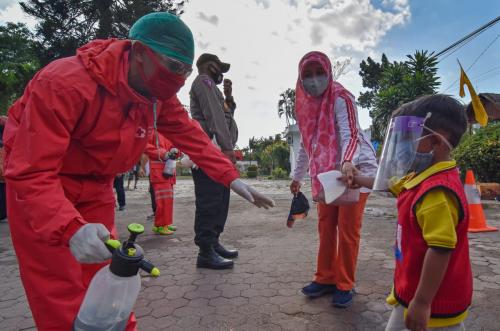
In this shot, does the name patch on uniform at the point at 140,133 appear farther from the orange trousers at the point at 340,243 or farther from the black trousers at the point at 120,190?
the black trousers at the point at 120,190

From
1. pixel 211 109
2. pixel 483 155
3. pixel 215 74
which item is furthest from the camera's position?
pixel 483 155

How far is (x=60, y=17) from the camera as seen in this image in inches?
674

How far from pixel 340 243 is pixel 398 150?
4.11ft

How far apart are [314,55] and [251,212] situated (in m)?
5.40

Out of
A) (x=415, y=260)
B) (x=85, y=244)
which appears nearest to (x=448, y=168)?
(x=415, y=260)

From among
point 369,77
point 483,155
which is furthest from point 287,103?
point 483,155

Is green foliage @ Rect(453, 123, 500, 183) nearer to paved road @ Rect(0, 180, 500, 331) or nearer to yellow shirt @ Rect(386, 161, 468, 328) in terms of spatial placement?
paved road @ Rect(0, 180, 500, 331)

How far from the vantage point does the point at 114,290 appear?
1.25 metres

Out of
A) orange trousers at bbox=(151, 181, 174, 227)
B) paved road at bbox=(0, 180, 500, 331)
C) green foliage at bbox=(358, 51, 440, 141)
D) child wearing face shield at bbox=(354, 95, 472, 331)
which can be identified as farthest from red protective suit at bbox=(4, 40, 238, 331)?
green foliage at bbox=(358, 51, 440, 141)

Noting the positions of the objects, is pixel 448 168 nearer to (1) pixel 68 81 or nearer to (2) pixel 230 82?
(1) pixel 68 81

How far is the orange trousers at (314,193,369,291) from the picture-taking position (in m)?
2.63

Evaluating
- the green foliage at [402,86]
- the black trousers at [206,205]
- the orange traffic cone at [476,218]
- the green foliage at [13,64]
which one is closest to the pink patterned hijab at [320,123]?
the black trousers at [206,205]

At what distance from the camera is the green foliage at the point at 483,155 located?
921cm

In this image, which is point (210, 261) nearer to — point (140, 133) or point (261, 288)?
point (261, 288)
